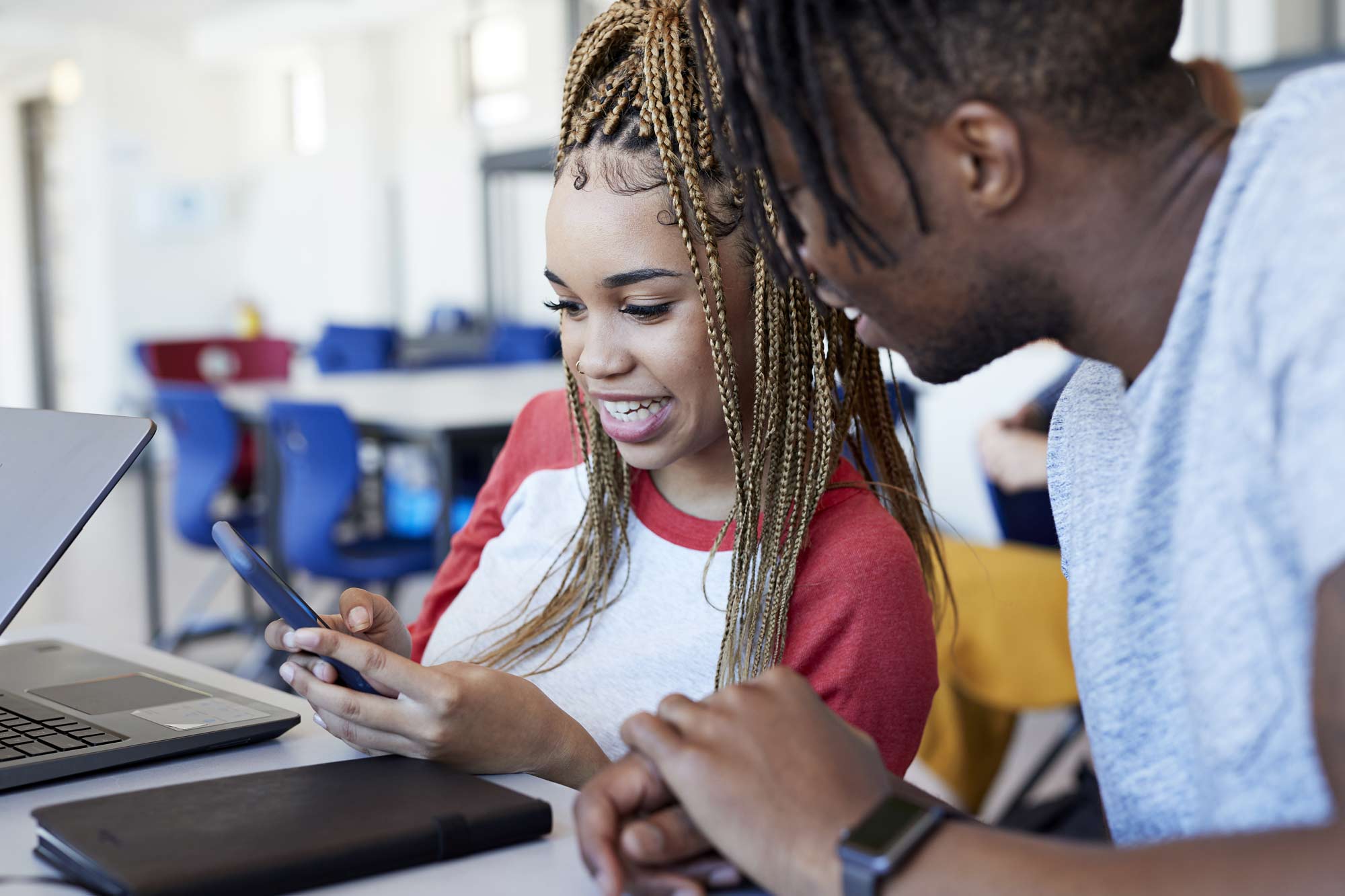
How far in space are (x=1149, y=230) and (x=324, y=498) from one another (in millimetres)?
2561

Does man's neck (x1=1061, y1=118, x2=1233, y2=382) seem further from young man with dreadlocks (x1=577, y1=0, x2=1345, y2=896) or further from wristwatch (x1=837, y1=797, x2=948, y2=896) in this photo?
wristwatch (x1=837, y1=797, x2=948, y2=896)

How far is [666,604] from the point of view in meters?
1.12

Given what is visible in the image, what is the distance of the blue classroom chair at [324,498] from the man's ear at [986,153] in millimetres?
2418

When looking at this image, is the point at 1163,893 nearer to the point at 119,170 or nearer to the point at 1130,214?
the point at 1130,214

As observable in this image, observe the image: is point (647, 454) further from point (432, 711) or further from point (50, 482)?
point (50, 482)

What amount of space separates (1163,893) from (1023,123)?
13.9 inches

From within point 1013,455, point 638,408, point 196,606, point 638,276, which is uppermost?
point 638,276

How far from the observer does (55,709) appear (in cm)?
99

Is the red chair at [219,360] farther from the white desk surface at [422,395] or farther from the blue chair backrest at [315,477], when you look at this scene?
the blue chair backrest at [315,477]

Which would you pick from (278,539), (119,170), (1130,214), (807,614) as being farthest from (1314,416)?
(119,170)

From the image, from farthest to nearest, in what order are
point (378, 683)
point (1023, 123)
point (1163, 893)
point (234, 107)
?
point (234, 107) < point (378, 683) < point (1023, 123) < point (1163, 893)

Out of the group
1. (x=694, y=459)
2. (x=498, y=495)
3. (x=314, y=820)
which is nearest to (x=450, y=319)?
(x=498, y=495)

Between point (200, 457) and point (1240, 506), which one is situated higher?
point (1240, 506)

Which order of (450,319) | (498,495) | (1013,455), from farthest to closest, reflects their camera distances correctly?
(450,319) < (1013,455) < (498,495)
